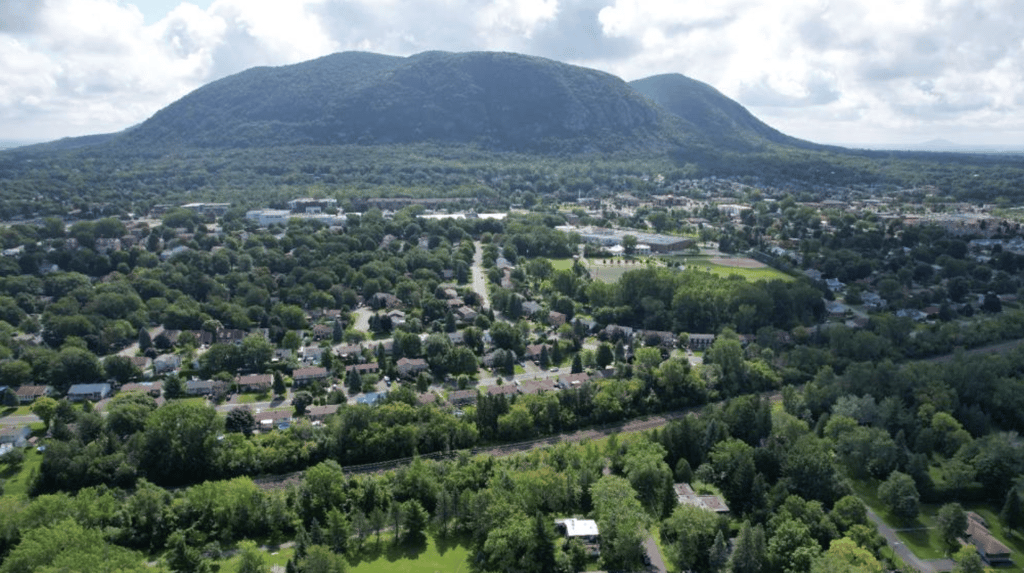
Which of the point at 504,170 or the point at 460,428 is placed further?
the point at 504,170

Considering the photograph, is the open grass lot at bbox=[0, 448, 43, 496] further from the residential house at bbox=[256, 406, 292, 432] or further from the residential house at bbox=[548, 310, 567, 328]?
the residential house at bbox=[548, 310, 567, 328]

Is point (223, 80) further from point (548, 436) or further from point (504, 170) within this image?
point (548, 436)

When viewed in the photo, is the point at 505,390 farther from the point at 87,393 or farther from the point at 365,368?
the point at 87,393

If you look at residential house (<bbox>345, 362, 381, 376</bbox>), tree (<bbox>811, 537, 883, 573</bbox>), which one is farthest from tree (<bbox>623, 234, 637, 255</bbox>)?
tree (<bbox>811, 537, 883, 573</bbox>)

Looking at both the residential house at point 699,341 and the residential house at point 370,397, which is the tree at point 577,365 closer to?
the residential house at point 699,341

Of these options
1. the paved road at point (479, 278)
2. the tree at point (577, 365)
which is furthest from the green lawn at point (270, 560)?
the paved road at point (479, 278)

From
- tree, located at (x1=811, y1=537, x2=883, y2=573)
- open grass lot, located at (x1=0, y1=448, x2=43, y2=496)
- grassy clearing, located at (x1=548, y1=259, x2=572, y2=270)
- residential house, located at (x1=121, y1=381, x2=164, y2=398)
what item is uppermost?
grassy clearing, located at (x1=548, y1=259, x2=572, y2=270)

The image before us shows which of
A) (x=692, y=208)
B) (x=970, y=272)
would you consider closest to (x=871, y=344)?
(x=970, y=272)
